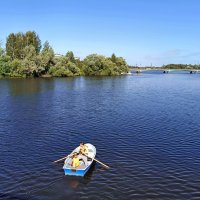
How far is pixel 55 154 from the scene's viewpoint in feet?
97.9

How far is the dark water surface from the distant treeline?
8583cm

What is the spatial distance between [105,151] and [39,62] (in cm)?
11495

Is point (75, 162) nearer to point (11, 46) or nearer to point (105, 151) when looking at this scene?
point (105, 151)

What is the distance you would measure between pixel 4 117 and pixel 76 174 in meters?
27.3

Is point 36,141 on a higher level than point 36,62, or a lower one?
lower

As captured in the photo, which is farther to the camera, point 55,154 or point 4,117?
point 4,117

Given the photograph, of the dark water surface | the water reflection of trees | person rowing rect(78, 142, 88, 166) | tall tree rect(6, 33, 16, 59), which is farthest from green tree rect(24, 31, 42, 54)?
person rowing rect(78, 142, 88, 166)

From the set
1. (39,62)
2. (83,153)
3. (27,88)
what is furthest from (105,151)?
(39,62)

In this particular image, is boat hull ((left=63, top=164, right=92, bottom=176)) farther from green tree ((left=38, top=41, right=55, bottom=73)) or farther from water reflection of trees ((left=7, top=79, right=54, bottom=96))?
green tree ((left=38, top=41, right=55, bottom=73))

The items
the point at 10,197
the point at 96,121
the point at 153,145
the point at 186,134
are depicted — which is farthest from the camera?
the point at 96,121

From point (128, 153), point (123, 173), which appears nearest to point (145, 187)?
point (123, 173)

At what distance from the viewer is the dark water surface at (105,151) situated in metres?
22.3

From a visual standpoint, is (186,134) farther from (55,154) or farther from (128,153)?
(55,154)

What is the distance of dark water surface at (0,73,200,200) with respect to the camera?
22.3 m
